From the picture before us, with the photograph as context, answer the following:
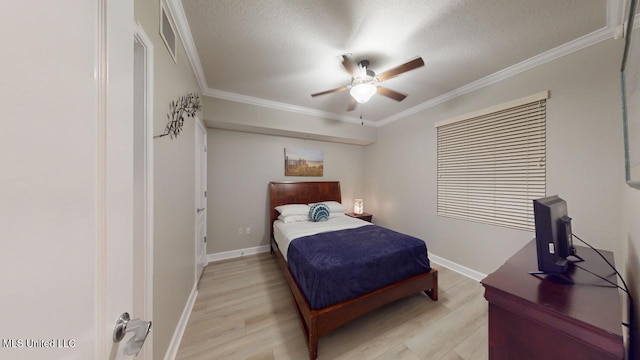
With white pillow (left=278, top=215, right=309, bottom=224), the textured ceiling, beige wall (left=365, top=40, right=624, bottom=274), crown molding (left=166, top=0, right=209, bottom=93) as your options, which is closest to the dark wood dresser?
beige wall (left=365, top=40, right=624, bottom=274)

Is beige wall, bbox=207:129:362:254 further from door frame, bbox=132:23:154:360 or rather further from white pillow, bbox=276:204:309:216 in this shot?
door frame, bbox=132:23:154:360

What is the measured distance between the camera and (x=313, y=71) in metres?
2.33

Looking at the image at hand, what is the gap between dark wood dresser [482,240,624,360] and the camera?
743 millimetres

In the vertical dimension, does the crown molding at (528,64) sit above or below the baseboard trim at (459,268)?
above

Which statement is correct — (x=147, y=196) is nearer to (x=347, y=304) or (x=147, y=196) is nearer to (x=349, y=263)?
(x=349, y=263)

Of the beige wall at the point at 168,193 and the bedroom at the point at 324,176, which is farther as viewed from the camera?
the beige wall at the point at 168,193

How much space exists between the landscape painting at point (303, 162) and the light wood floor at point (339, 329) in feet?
6.59

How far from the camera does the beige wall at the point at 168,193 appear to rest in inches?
48.4

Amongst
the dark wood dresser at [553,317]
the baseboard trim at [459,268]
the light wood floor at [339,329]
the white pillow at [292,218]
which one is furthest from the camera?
the white pillow at [292,218]

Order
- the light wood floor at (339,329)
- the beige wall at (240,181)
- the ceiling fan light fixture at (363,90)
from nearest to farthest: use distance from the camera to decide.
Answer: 1. the light wood floor at (339,329)
2. the ceiling fan light fixture at (363,90)
3. the beige wall at (240,181)

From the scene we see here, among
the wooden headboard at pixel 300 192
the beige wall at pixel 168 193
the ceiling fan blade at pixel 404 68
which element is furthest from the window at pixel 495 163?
the beige wall at pixel 168 193

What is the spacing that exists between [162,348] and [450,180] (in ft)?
11.5
